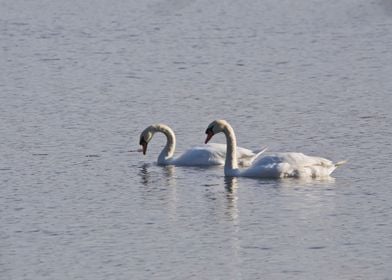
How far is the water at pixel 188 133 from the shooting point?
496 inches

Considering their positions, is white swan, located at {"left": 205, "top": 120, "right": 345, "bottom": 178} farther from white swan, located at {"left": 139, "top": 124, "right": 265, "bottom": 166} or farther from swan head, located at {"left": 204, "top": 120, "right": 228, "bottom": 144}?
swan head, located at {"left": 204, "top": 120, "right": 228, "bottom": 144}

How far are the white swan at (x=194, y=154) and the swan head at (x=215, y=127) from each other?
17 cm

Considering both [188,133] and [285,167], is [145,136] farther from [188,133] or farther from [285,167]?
[285,167]

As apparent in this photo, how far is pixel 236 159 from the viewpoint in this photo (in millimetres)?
17656

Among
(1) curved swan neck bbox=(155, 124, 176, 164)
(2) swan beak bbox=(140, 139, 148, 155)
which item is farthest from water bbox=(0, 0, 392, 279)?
(1) curved swan neck bbox=(155, 124, 176, 164)

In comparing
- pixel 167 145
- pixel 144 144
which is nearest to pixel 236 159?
pixel 167 145

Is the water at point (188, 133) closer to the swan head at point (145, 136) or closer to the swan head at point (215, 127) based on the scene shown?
the swan head at point (145, 136)

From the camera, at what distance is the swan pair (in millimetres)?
16672

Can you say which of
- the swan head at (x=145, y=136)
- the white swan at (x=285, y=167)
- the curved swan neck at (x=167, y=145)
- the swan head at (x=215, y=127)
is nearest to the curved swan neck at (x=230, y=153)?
the white swan at (x=285, y=167)

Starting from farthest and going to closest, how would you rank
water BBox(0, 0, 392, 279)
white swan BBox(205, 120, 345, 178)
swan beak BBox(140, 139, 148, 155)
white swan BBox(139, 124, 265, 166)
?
swan beak BBox(140, 139, 148, 155) → white swan BBox(139, 124, 265, 166) → white swan BBox(205, 120, 345, 178) → water BBox(0, 0, 392, 279)

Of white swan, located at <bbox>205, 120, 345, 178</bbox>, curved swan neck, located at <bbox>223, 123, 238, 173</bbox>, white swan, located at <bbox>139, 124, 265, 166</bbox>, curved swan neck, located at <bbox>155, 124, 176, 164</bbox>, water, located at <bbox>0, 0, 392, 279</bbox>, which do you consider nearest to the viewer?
water, located at <bbox>0, 0, 392, 279</bbox>

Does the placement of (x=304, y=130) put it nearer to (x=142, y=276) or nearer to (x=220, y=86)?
(x=220, y=86)

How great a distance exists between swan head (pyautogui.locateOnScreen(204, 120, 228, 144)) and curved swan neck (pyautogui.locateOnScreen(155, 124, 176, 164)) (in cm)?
46

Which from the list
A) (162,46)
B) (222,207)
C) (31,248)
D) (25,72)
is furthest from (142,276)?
(162,46)
